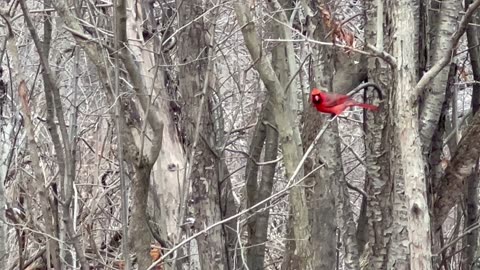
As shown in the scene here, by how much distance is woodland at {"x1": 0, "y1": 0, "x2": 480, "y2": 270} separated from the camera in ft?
11.3

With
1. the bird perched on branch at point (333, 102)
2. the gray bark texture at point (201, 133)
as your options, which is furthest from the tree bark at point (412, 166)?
the gray bark texture at point (201, 133)

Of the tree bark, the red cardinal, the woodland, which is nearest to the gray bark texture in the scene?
the woodland

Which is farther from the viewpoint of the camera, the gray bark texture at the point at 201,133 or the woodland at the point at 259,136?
the gray bark texture at the point at 201,133

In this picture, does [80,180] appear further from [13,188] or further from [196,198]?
[196,198]

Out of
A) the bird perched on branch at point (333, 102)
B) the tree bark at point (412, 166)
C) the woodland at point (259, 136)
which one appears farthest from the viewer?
the bird perched on branch at point (333, 102)

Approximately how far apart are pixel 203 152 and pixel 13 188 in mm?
1673

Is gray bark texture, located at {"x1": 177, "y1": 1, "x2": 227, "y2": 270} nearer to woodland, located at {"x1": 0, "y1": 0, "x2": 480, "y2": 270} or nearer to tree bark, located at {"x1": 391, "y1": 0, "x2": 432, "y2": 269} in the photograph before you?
woodland, located at {"x1": 0, "y1": 0, "x2": 480, "y2": 270}

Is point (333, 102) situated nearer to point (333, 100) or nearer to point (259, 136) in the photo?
point (333, 100)

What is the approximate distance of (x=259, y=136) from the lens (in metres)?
6.27

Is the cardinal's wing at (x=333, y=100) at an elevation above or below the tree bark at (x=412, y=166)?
above

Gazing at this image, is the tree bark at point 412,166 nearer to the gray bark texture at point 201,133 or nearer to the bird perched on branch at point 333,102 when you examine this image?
the bird perched on branch at point 333,102

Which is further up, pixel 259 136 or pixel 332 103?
pixel 259 136

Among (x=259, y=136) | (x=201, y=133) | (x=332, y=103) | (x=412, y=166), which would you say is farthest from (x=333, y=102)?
(x=259, y=136)

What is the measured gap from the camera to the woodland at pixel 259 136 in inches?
135
